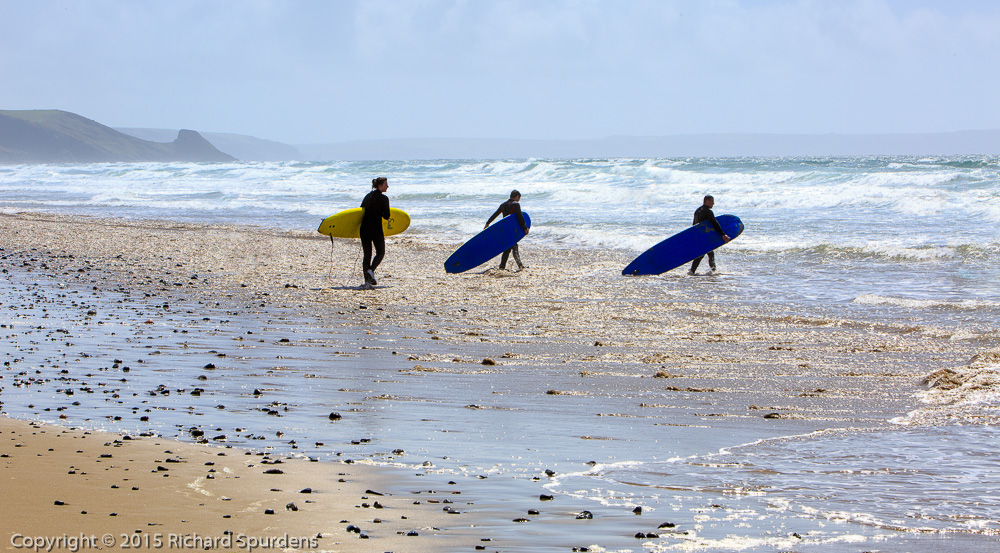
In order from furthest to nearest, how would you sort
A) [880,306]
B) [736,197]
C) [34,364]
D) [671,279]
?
[736,197] < [671,279] < [880,306] < [34,364]

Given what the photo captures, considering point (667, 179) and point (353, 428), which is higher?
point (667, 179)

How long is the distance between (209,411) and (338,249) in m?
12.4

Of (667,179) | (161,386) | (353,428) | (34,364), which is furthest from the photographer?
(667,179)

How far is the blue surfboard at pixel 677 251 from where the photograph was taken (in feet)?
42.2

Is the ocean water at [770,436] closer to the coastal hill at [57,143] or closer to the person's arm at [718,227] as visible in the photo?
the person's arm at [718,227]

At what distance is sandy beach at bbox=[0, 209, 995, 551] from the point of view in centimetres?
338

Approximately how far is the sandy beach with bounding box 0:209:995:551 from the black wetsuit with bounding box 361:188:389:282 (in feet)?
1.56

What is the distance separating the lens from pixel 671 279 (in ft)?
41.0

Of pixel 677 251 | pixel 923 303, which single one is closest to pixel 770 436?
pixel 923 303

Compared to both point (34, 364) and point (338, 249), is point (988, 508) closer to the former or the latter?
point (34, 364)

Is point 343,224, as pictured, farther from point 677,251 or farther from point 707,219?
point 707,219

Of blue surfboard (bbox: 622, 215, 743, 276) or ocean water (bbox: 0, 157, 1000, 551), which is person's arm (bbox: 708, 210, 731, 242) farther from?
ocean water (bbox: 0, 157, 1000, 551)

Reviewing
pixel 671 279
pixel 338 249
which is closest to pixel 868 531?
pixel 671 279

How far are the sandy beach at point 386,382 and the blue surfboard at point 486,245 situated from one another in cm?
27
